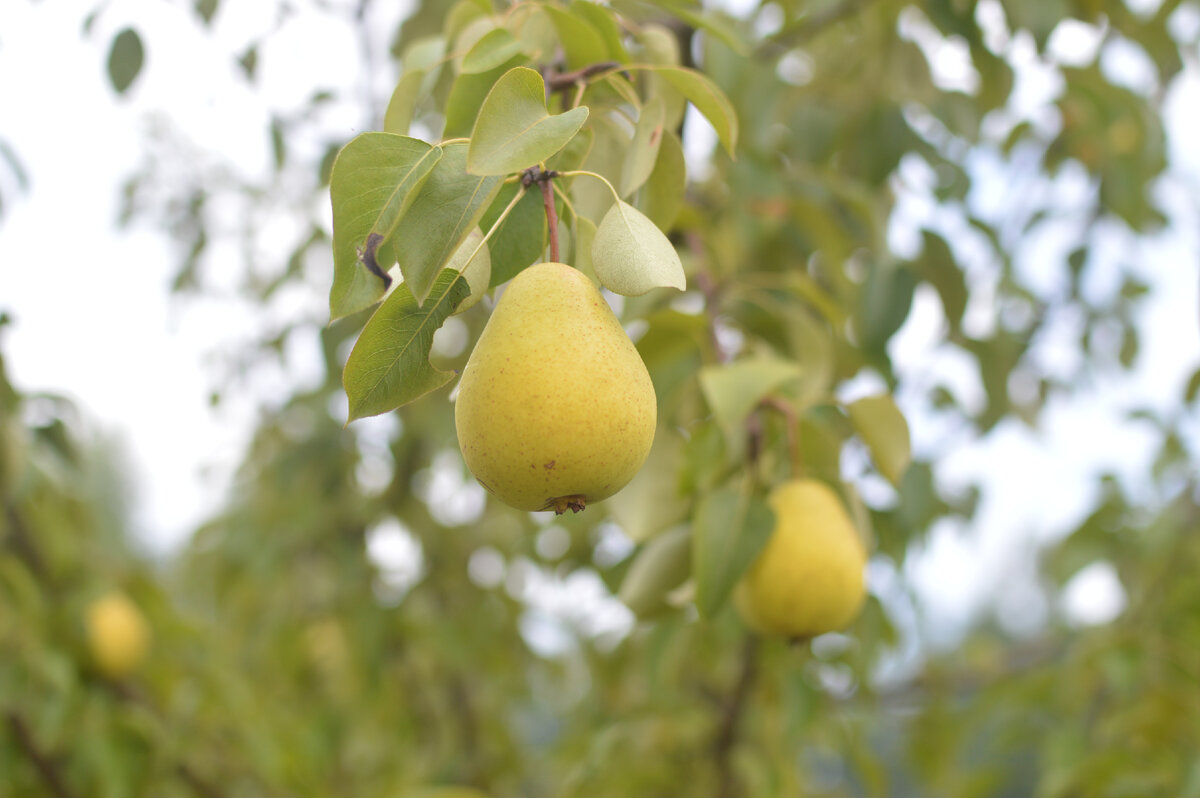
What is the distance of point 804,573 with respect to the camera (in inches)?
33.7

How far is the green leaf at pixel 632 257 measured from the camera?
1.56ft

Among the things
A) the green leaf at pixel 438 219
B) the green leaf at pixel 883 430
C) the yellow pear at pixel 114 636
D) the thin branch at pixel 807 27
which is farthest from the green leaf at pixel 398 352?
the yellow pear at pixel 114 636

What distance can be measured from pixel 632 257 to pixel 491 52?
200mm

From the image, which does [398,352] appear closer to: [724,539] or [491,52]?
[491,52]

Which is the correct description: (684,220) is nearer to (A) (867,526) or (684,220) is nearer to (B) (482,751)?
(A) (867,526)

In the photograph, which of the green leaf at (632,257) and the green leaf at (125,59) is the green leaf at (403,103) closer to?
the green leaf at (632,257)

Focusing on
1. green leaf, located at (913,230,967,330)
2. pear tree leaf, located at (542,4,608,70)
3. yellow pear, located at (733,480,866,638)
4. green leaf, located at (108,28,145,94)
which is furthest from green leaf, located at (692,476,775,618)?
green leaf, located at (108,28,145,94)

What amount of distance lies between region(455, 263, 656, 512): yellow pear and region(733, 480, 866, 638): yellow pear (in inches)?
15.0

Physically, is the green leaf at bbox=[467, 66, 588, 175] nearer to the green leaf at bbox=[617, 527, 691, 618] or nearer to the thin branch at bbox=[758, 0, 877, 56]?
the green leaf at bbox=[617, 527, 691, 618]

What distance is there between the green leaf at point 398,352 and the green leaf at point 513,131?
0.24ft

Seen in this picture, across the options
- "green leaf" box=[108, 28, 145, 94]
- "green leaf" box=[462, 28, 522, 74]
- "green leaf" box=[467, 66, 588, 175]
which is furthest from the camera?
"green leaf" box=[108, 28, 145, 94]

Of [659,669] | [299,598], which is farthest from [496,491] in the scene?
[299,598]

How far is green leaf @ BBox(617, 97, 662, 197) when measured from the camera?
58cm

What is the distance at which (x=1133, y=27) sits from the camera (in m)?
1.44
